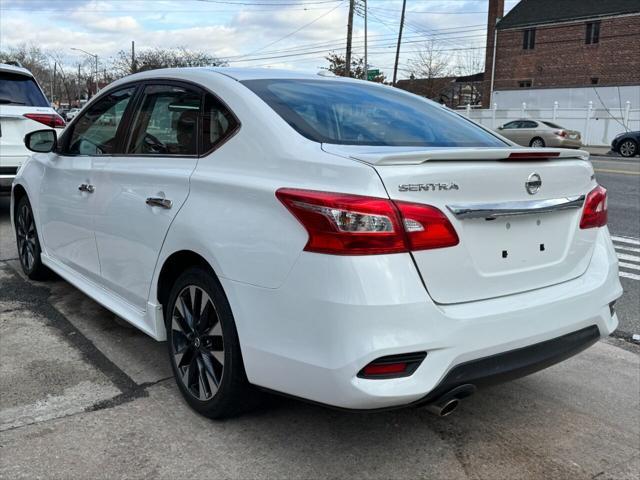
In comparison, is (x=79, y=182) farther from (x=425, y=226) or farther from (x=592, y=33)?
(x=592, y=33)

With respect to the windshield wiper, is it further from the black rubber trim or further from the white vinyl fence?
the white vinyl fence

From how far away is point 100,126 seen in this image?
4062mm

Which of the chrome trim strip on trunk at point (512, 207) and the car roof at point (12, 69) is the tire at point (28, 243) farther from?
the chrome trim strip on trunk at point (512, 207)

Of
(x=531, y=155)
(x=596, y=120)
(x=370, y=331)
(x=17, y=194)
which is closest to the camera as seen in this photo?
(x=370, y=331)

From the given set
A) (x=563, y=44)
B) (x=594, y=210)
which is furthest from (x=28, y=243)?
(x=563, y=44)

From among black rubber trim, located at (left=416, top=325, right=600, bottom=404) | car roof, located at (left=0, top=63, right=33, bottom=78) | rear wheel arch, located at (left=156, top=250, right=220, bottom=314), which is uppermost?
car roof, located at (left=0, top=63, right=33, bottom=78)

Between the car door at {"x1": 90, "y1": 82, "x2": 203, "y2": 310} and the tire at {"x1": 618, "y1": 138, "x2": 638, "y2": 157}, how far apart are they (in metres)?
23.5

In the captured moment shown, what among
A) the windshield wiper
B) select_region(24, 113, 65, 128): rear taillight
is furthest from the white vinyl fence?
the windshield wiper

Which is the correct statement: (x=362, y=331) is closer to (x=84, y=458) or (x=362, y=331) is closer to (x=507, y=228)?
(x=507, y=228)

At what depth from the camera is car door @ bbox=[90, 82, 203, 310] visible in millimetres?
3104

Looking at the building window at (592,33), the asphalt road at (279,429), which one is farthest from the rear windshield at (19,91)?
the building window at (592,33)

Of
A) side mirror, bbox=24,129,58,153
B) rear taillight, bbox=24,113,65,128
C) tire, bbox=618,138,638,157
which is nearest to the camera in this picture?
side mirror, bbox=24,129,58,153

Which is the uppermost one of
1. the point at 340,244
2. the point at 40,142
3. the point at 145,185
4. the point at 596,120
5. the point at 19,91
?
the point at 596,120

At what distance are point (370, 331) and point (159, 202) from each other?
1.42 m
